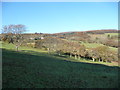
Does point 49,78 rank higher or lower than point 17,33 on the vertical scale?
lower

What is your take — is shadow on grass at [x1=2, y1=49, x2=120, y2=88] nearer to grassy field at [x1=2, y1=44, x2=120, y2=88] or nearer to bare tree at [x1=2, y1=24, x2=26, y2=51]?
grassy field at [x1=2, y1=44, x2=120, y2=88]

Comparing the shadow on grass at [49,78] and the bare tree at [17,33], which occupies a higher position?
the bare tree at [17,33]

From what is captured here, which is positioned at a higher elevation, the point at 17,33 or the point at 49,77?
the point at 17,33

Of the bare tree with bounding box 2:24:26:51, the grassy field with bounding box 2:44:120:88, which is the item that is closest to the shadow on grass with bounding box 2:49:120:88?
the grassy field with bounding box 2:44:120:88

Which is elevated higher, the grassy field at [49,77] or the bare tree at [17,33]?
the bare tree at [17,33]

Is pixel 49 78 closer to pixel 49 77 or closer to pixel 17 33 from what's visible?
pixel 49 77

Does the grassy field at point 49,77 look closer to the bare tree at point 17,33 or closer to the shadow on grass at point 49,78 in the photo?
the shadow on grass at point 49,78

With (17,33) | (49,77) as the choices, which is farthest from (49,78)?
(17,33)

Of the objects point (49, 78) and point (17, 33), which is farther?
point (17, 33)

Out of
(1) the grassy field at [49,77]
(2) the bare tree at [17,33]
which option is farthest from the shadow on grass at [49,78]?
(2) the bare tree at [17,33]

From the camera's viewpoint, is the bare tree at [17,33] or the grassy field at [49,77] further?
the bare tree at [17,33]

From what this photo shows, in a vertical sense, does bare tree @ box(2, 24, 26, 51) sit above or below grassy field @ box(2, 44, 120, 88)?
above

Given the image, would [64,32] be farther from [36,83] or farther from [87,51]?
[36,83]

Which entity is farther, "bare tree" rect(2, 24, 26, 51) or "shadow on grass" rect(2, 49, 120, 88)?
"bare tree" rect(2, 24, 26, 51)
